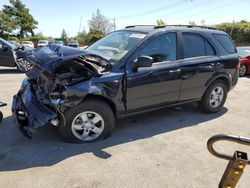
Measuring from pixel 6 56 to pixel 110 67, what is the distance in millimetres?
8531

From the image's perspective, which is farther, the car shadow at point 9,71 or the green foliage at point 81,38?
the green foliage at point 81,38

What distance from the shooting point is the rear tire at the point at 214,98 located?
18.9ft

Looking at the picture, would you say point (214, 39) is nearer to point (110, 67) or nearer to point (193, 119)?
point (193, 119)

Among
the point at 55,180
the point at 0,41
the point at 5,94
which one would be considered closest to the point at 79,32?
the point at 0,41

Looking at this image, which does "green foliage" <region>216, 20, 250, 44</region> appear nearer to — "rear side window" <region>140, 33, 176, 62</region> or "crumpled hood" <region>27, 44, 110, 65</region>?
"rear side window" <region>140, 33, 176, 62</region>

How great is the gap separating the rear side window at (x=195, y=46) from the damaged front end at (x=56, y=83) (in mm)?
1720

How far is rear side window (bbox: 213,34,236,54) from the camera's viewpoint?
19.3ft

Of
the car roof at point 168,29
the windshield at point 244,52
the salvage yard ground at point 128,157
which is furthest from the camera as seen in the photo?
the windshield at point 244,52

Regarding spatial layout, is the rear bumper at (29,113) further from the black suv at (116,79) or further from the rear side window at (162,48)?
the rear side window at (162,48)

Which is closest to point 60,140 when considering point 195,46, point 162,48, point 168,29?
point 162,48

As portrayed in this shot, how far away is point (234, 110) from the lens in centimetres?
633

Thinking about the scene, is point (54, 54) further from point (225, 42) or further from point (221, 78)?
point (225, 42)

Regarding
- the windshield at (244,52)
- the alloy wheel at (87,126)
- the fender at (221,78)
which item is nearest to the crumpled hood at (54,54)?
the alloy wheel at (87,126)

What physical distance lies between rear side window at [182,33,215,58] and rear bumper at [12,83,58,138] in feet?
9.02
